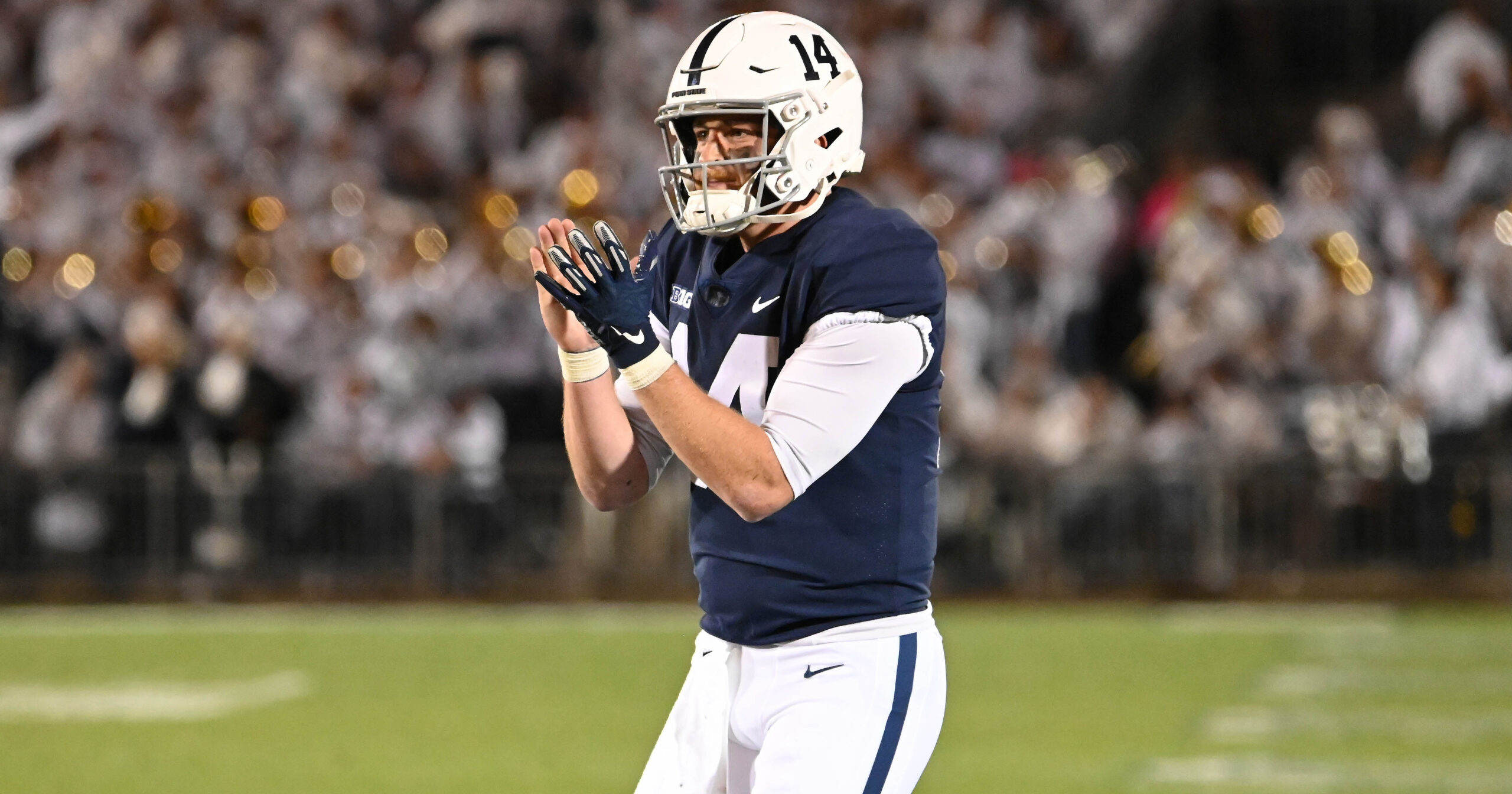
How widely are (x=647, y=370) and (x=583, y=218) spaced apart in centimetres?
981

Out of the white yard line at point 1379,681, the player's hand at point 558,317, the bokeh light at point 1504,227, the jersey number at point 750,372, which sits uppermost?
the bokeh light at point 1504,227

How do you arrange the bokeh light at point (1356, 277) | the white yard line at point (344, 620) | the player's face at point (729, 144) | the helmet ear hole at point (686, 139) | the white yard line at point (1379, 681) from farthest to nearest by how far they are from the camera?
1. the bokeh light at point (1356, 277)
2. the white yard line at point (344, 620)
3. the white yard line at point (1379, 681)
4. the helmet ear hole at point (686, 139)
5. the player's face at point (729, 144)

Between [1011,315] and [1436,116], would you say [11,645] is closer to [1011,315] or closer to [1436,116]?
[1011,315]

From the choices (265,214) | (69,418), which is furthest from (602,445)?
(265,214)

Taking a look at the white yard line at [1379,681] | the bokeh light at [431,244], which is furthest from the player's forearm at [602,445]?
the bokeh light at [431,244]

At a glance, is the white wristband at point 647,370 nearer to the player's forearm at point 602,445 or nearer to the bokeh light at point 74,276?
the player's forearm at point 602,445

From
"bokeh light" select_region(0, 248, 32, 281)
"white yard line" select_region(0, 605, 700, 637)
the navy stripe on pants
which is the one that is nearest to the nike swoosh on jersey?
the navy stripe on pants

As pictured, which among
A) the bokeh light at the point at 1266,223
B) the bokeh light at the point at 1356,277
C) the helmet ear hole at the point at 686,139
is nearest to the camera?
the helmet ear hole at the point at 686,139

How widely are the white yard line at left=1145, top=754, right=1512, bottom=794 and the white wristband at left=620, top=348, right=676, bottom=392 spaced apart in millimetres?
4422

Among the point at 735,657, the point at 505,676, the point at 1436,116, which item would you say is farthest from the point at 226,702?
the point at 1436,116

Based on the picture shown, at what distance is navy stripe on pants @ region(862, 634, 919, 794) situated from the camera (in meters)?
3.44

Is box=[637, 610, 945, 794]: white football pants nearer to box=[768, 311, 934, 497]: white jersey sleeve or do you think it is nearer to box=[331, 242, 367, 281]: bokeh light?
box=[768, 311, 934, 497]: white jersey sleeve

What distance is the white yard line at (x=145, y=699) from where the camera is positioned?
875 centimetres

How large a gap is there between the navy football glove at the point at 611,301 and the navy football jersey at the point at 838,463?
287mm
